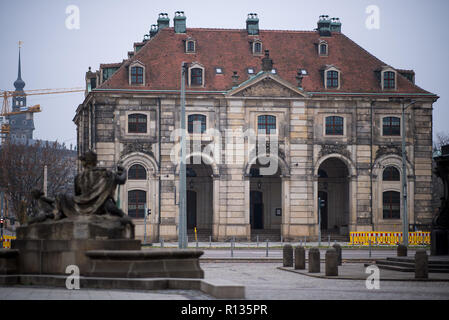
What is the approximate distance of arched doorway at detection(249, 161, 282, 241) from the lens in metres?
72.1

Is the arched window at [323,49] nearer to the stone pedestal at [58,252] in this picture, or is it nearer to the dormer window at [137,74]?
the dormer window at [137,74]

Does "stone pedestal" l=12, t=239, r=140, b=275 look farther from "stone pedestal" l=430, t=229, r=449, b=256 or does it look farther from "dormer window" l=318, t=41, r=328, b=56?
"dormer window" l=318, t=41, r=328, b=56

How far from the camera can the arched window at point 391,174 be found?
67.4 metres

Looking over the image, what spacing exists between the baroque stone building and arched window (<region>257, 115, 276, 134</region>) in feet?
0.25

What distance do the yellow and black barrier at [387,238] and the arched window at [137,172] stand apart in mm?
15980

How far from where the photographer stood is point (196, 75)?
66.1 m

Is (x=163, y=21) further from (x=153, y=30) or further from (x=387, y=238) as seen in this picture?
(x=387, y=238)

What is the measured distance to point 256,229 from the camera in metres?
71.1

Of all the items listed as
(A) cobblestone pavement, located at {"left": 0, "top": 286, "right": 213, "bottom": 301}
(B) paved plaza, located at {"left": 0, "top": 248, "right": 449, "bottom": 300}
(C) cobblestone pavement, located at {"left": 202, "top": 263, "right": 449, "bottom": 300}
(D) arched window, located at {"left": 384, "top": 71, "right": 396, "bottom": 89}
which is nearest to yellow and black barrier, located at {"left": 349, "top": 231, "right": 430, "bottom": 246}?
(D) arched window, located at {"left": 384, "top": 71, "right": 396, "bottom": 89}

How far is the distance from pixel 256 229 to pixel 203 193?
527 centimetres

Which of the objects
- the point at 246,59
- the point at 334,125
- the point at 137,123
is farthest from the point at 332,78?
the point at 137,123

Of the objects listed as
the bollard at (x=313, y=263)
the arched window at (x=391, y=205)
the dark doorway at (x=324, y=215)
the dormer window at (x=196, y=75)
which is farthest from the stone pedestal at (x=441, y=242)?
the dark doorway at (x=324, y=215)
